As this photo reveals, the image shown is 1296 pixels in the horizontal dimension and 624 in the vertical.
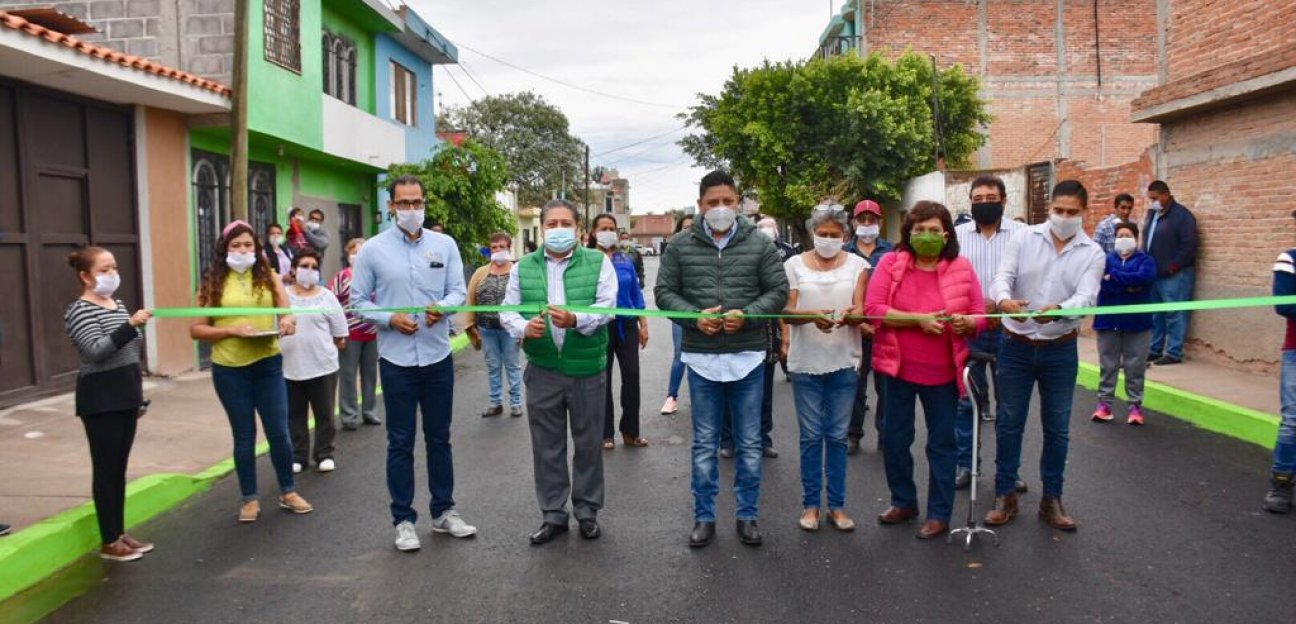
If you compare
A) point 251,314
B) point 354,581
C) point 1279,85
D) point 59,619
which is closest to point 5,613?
point 59,619

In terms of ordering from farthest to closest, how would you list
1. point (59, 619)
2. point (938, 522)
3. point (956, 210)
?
point (956, 210)
point (938, 522)
point (59, 619)

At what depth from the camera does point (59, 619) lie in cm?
442

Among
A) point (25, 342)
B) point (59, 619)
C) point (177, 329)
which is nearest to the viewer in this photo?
point (59, 619)

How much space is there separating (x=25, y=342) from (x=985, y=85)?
30.3 metres

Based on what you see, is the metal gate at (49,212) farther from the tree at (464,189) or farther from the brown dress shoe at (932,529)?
the brown dress shoe at (932,529)

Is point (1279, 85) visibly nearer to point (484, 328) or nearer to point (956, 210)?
point (484, 328)

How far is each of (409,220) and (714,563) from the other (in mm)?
2526

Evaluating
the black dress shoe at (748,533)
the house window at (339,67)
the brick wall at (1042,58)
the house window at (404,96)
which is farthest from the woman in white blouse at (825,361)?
the brick wall at (1042,58)

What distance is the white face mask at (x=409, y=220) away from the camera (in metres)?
5.39

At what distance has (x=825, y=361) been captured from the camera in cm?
548

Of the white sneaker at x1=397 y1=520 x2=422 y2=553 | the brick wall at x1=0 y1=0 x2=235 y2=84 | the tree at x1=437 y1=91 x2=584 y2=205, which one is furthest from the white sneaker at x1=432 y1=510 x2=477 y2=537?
the tree at x1=437 y1=91 x2=584 y2=205

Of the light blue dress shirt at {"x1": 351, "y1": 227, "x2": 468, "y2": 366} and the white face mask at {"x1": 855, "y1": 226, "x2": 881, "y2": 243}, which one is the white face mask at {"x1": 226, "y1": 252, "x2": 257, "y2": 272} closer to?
the light blue dress shirt at {"x1": 351, "y1": 227, "x2": 468, "y2": 366}

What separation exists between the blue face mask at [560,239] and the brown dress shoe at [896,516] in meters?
2.39

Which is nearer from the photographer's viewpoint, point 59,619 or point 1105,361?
point 59,619
